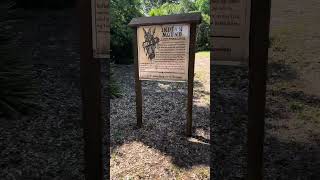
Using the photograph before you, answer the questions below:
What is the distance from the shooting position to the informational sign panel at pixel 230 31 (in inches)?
121

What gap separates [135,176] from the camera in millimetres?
4816

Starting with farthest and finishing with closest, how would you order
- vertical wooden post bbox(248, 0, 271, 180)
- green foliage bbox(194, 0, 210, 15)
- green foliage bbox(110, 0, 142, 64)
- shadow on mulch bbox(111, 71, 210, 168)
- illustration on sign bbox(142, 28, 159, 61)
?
green foliage bbox(194, 0, 210, 15)
green foliage bbox(110, 0, 142, 64)
illustration on sign bbox(142, 28, 159, 61)
shadow on mulch bbox(111, 71, 210, 168)
vertical wooden post bbox(248, 0, 271, 180)

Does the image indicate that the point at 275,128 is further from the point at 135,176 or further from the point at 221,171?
the point at 135,176

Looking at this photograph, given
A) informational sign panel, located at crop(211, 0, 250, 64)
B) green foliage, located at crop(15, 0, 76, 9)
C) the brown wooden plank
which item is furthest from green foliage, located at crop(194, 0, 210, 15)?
informational sign panel, located at crop(211, 0, 250, 64)

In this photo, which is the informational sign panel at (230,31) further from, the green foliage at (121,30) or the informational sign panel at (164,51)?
the green foliage at (121,30)

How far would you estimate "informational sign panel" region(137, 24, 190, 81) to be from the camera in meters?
5.78

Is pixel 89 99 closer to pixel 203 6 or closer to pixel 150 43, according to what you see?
pixel 150 43

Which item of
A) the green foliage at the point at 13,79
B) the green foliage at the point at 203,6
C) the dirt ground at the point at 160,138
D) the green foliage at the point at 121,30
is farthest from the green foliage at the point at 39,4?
the green foliage at the point at 203,6

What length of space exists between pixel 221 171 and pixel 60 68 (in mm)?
1579

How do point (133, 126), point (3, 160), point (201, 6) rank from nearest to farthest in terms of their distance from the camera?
point (3, 160) → point (133, 126) → point (201, 6)

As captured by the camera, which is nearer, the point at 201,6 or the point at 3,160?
the point at 3,160

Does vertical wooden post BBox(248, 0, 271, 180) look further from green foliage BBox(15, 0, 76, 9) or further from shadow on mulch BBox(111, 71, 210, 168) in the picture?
shadow on mulch BBox(111, 71, 210, 168)

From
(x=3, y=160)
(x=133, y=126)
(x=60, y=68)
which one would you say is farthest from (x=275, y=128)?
(x=133, y=126)

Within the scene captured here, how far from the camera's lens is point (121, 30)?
1027 centimetres
